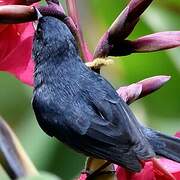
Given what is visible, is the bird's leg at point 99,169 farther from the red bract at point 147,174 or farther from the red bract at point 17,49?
the red bract at point 17,49

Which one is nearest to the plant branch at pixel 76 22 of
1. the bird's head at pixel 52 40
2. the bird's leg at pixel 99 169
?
the bird's head at pixel 52 40

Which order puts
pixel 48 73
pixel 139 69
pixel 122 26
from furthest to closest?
1. pixel 139 69
2. pixel 48 73
3. pixel 122 26

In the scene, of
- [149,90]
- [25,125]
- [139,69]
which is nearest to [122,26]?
[149,90]

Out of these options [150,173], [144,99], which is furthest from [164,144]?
[144,99]

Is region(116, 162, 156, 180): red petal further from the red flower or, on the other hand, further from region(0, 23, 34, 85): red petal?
region(0, 23, 34, 85): red petal

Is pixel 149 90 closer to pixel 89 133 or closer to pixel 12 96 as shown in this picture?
pixel 89 133

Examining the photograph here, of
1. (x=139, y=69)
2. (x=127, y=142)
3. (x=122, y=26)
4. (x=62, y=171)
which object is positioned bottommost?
(x=62, y=171)

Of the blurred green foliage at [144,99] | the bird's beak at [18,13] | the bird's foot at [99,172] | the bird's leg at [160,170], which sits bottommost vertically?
the blurred green foliage at [144,99]
